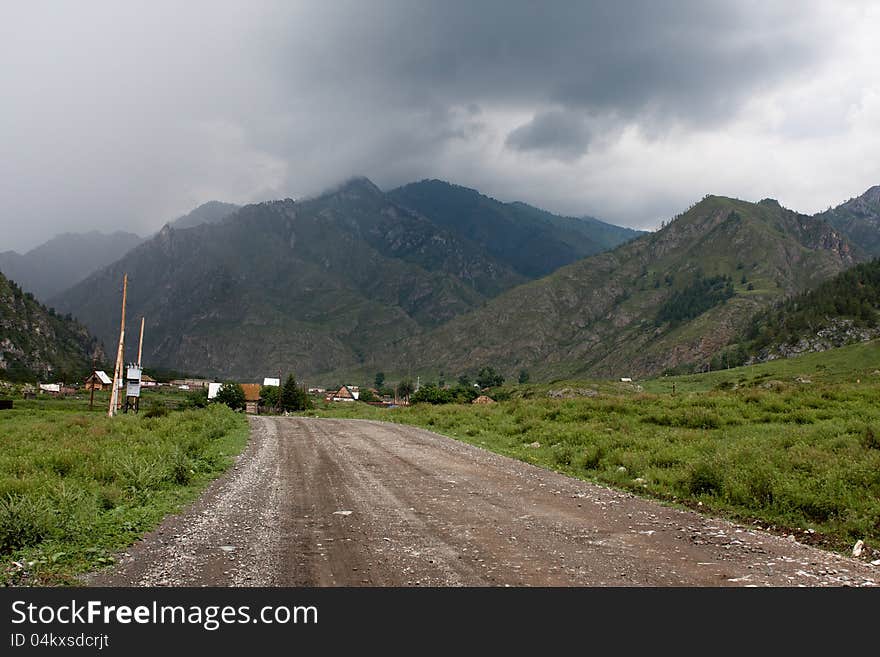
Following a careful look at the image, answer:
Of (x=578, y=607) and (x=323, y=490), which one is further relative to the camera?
(x=323, y=490)

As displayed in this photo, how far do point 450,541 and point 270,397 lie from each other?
402 feet

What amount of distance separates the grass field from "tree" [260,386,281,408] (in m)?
88.6

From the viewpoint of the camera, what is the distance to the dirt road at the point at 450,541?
731 cm

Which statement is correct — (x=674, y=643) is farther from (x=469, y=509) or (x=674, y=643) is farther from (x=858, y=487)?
(x=858, y=487)

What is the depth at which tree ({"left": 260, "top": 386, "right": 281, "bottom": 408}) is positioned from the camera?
12132cm

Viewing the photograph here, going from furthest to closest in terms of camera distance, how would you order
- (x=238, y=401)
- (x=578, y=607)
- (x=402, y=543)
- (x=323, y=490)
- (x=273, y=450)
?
(x=238, y=401), (x=273, y=450), (x=323, y=490), (x=402, y=543), (x=578, y=607)

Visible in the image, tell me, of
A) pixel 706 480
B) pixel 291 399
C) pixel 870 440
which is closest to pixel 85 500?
pixel 706 480

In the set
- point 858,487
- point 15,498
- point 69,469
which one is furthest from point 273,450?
point 858,487

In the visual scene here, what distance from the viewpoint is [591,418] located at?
30875 mm

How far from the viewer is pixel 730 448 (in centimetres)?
1712

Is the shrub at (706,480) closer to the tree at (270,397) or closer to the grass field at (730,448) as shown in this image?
the grass field at (730,448)

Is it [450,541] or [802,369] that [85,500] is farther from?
[802,369]

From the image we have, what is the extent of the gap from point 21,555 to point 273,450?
15.4m

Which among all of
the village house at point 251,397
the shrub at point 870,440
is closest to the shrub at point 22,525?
the shrub at point 870,440
